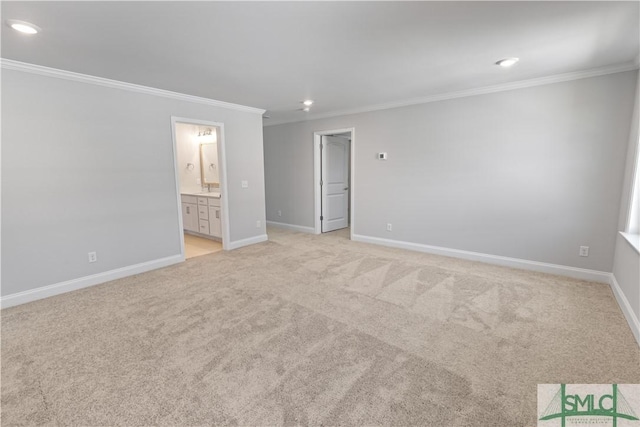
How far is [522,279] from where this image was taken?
141 inches

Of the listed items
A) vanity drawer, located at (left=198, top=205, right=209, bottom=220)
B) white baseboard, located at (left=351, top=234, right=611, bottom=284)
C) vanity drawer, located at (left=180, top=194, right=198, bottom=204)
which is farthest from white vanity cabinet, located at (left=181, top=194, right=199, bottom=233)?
white baseboard, located at (left=351, top=234, right=611, bottom=284)

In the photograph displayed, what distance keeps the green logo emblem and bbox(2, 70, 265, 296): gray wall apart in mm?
4379

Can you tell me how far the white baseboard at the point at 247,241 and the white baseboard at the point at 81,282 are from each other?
0.93 metres

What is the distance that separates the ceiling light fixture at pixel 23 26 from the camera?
2119mm

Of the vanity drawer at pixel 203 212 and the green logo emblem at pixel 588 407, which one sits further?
the vanity drawer at pixel 203 212

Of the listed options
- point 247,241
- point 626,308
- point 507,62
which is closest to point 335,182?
point 247,241

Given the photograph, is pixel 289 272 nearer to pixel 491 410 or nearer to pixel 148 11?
pixel 491 410

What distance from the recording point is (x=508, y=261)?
159 inches

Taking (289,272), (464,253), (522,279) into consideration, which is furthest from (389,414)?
(464,253)

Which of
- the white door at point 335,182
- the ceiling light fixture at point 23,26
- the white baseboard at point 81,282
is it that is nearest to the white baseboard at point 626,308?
the white door at point 335,182

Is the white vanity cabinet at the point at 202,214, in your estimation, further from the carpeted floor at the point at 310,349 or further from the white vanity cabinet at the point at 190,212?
the carpeted floor at the point at 310,349

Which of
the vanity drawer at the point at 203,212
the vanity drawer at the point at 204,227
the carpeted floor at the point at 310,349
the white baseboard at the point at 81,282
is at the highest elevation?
the vanity drawer at the point at 203,212

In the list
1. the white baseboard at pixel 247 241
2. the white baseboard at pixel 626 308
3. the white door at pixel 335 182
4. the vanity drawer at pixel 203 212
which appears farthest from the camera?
the white door at pixel 335 182

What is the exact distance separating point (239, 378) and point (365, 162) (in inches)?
163
